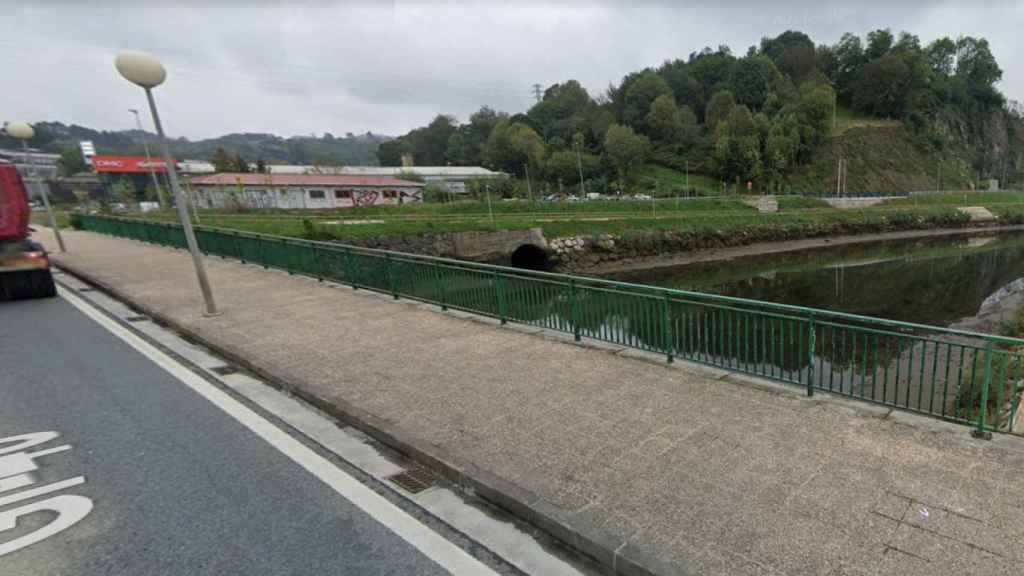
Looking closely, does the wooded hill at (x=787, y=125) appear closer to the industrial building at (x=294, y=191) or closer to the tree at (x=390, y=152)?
the tree at (x=390, y=152)

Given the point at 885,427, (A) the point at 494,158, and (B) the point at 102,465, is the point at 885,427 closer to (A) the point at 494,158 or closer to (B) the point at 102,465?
(B) the point at 102,465

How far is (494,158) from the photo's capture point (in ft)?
307

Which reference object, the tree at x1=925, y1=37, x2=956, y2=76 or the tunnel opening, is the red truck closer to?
the tunnel opening

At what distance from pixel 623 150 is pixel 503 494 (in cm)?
7593

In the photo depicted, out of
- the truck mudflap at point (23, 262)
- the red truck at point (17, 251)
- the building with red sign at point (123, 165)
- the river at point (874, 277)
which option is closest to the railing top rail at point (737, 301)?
the truck mudflap at point (23, 262)

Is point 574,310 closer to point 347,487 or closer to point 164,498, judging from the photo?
point 347,487

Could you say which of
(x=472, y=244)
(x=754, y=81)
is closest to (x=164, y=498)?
(x=472, y=244)

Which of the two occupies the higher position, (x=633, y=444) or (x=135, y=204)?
(x=135, y=204)

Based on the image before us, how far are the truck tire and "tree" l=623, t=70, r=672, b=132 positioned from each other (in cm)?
9949

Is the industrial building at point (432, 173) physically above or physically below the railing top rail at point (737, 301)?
above

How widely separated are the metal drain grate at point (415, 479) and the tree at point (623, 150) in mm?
73662

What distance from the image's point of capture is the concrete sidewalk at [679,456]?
2.78 meters

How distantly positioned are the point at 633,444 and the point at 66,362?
7601mm

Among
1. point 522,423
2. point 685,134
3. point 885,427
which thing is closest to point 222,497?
point 522,423
